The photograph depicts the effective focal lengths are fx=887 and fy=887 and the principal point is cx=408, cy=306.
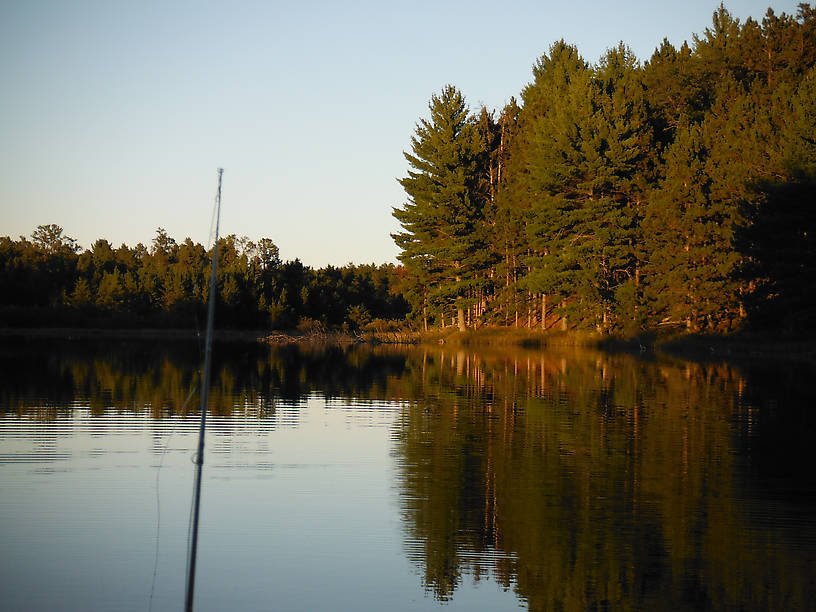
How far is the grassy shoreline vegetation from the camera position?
156 feet

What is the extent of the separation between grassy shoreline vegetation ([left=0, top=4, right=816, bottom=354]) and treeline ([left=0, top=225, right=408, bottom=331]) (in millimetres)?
231

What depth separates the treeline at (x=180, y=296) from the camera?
287 ft

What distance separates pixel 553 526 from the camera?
426 inches

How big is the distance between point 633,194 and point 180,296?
1879 inches

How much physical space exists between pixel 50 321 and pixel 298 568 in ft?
278

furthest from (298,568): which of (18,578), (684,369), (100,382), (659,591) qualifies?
(684,369)

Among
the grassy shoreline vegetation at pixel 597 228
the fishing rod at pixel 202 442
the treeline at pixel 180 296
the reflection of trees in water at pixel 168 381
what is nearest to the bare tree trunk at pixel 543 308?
the grassy shoreline vegetation at pixel 597 228

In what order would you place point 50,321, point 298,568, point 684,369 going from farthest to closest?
point 50,321 → point 684,369 → point 298,568

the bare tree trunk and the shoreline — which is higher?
the bare tree trunk

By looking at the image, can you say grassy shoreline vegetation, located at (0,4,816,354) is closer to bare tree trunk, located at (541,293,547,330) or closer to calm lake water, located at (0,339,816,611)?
bare tree trunk, located at (541,293,547,330)

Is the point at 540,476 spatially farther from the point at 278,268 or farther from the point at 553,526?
the point at 278,268

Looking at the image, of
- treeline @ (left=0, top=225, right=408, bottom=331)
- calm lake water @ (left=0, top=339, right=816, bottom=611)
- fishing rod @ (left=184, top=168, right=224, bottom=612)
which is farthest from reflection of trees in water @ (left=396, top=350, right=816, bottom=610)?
treeline @ (left=0, top=225, right=408, bottom=331)

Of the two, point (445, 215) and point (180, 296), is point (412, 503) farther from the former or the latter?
point (180, 296)

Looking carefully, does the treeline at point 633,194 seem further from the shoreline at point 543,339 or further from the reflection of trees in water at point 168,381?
the reflection of trees in water at point 168,381
